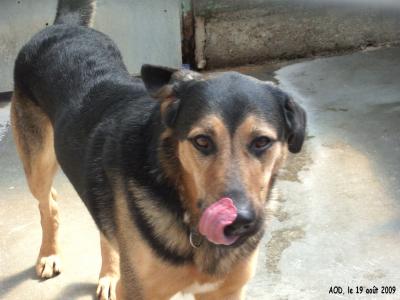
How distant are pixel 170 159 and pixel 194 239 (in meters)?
0.38

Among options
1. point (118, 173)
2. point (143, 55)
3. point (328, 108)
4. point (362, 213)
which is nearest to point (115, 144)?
point (118, 173)

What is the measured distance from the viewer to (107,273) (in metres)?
3.54

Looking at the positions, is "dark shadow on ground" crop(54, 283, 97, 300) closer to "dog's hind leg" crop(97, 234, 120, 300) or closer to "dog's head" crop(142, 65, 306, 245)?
"dog's hind leg" crop(97, 234, 120, 300)

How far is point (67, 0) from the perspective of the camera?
398 centimetres

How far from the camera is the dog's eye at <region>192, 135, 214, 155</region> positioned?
7.64 feet

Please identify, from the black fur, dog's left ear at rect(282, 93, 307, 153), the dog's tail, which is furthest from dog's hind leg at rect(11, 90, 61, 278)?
dog's left ear at rect(282, 93, 307, 153)

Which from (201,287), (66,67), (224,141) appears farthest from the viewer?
(66,67)

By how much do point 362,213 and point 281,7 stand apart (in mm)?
3296

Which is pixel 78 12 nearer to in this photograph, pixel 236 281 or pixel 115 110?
pixel 115 110

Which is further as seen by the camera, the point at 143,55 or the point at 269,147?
the point at 143,55

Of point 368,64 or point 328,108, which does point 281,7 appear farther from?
point 328,108

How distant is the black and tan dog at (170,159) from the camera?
2.31 metres

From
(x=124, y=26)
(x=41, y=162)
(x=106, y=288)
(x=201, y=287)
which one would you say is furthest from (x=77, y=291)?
(x=124, y=26)

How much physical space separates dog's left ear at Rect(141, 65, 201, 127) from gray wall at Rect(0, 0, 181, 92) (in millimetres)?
3877
